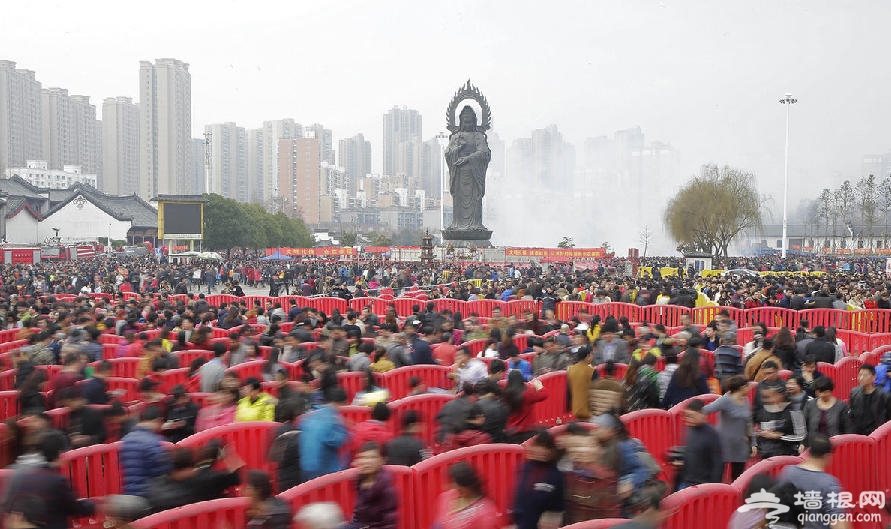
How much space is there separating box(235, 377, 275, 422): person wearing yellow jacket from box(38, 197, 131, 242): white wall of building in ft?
221

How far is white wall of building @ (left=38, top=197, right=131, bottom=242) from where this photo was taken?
6881 centimetres

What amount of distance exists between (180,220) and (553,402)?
4401 cm

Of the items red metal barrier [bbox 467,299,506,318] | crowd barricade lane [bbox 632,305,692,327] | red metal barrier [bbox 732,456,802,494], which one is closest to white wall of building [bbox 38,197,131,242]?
red metal barrier [bbox 467,299,506,318]

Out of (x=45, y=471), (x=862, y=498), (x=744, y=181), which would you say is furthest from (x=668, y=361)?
(x=744, y=181)

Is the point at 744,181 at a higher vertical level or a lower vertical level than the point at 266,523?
higher

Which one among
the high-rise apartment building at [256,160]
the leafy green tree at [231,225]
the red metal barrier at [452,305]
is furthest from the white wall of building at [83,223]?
the high-rise apartment building at [256,160]

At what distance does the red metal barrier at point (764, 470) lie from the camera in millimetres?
4964

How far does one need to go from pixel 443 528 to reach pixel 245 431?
2.75m

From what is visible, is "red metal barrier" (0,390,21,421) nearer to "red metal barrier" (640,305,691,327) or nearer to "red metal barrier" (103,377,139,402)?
"red metal barrier" (103,377,139,402)

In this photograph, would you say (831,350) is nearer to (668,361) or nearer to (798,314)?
(668,361)

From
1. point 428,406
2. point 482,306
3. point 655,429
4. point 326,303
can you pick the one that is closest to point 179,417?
point 428,406

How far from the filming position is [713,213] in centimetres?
4759

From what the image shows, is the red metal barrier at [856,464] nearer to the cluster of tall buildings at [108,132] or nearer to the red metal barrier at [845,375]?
the red metal barrier at [845,375]

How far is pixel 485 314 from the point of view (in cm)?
1758
